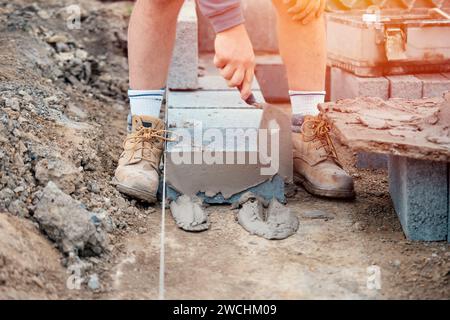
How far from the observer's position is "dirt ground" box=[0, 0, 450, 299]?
2.30m

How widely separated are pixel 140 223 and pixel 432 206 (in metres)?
1.12

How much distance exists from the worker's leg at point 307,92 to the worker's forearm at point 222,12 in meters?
0.67

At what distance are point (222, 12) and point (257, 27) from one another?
252 cm

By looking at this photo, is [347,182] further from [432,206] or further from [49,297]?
[49,297]

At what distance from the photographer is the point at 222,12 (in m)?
2.51

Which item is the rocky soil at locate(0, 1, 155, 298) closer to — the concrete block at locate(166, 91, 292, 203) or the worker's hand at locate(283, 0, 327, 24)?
the concrete block at locate(166, 91, 292, 203)

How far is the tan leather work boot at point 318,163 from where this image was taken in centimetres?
309

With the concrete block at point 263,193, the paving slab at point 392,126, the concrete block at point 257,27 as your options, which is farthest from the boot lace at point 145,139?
the concrete block at point 257,27

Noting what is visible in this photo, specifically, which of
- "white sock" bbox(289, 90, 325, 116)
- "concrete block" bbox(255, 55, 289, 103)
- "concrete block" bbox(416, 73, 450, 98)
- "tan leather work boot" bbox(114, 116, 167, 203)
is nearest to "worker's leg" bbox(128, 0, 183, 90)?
"tan leather work boot" bbox(114, 116, 167, 203)

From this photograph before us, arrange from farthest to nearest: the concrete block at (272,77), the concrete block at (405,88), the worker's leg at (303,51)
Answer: the concrete block at (272,77)
the concrete block at (405,88)
the worker's leg at (303,51)

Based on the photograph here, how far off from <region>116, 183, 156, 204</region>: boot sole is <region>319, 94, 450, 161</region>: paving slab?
0.81 metres

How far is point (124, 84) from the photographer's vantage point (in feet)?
15.9

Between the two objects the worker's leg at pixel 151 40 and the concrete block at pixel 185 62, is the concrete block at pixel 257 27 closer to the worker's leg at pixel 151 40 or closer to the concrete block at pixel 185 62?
the concrete block at pixel 185 62
